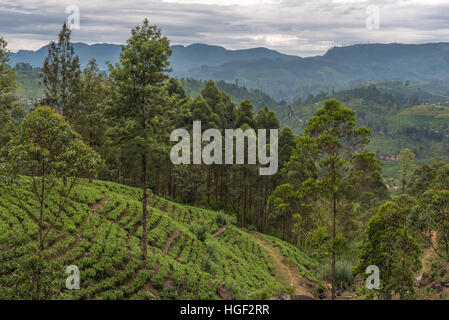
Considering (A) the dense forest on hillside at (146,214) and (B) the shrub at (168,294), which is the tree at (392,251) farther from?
(B) the shrub at (168,294)

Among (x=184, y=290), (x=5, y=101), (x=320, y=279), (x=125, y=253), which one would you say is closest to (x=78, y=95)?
(x=5, y=101)

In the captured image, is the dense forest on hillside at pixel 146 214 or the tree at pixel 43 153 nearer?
the tree at pixel 43 153

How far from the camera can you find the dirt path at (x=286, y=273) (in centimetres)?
2521

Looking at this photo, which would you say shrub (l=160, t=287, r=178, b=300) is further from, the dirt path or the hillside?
the dirt path

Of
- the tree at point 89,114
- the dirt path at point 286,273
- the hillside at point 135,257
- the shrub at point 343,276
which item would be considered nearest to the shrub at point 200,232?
the hillside at point 135,257

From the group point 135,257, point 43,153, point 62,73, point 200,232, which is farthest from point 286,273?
point 62,73

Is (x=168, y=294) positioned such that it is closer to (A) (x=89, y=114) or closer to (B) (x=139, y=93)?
(B) (x=139, y=93)

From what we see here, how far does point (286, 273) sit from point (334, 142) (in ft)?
47.8

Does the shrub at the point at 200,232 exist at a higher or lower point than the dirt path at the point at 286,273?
higher

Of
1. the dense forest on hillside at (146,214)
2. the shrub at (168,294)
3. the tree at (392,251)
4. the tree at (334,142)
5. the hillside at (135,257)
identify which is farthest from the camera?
the tree at (334,142)

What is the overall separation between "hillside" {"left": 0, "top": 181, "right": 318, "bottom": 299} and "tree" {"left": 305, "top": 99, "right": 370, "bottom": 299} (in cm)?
620

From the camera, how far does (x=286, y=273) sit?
89.7 feet

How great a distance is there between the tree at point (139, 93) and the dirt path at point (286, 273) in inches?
616

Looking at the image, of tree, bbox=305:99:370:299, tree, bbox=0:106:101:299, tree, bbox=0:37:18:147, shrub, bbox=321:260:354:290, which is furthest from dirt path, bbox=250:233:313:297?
tree, bbox=0:37:18:147
